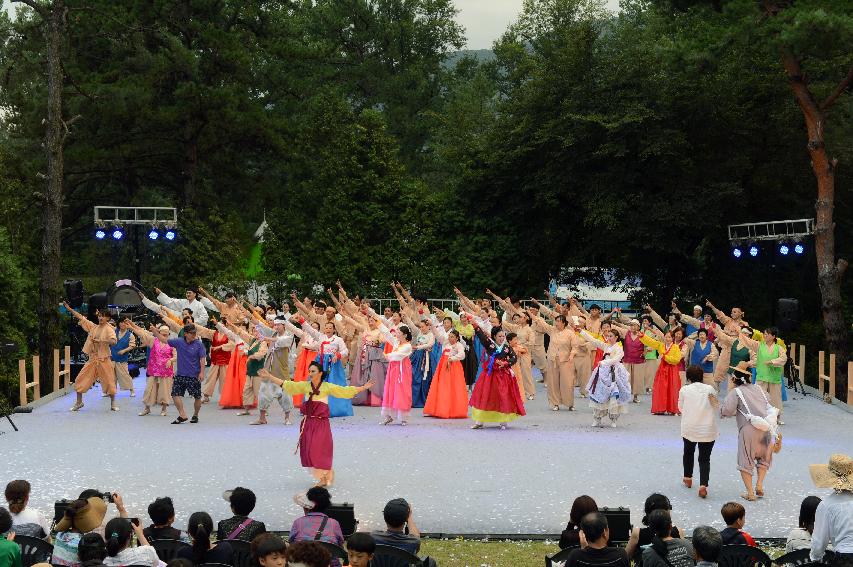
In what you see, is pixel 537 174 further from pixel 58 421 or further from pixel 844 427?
pixel 58 421

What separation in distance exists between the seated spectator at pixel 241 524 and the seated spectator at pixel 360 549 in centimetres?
122

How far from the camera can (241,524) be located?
319 inches

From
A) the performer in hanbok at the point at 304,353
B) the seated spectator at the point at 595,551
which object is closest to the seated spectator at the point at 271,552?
the seated spectator at the point at 595,551

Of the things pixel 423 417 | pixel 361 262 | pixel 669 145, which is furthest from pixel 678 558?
pixel 361 262

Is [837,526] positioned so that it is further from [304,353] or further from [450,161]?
[450,161]

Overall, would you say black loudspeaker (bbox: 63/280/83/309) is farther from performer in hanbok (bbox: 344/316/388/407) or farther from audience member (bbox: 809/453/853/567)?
audience member (bbox: 809/453/853/567)

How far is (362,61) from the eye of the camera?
2174 inches

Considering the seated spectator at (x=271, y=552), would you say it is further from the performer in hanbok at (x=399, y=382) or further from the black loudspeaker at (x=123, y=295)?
the black loudspeaker at (x=123, y=295)

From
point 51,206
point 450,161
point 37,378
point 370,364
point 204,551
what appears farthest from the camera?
point 450,161

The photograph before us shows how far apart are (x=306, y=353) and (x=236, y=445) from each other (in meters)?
3.39

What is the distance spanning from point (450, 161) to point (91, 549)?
29.5 metres

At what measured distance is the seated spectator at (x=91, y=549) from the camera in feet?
23.1

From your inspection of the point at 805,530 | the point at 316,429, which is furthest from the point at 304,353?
the point at 805,530

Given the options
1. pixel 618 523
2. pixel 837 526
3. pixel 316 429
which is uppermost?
pixel 316 429
